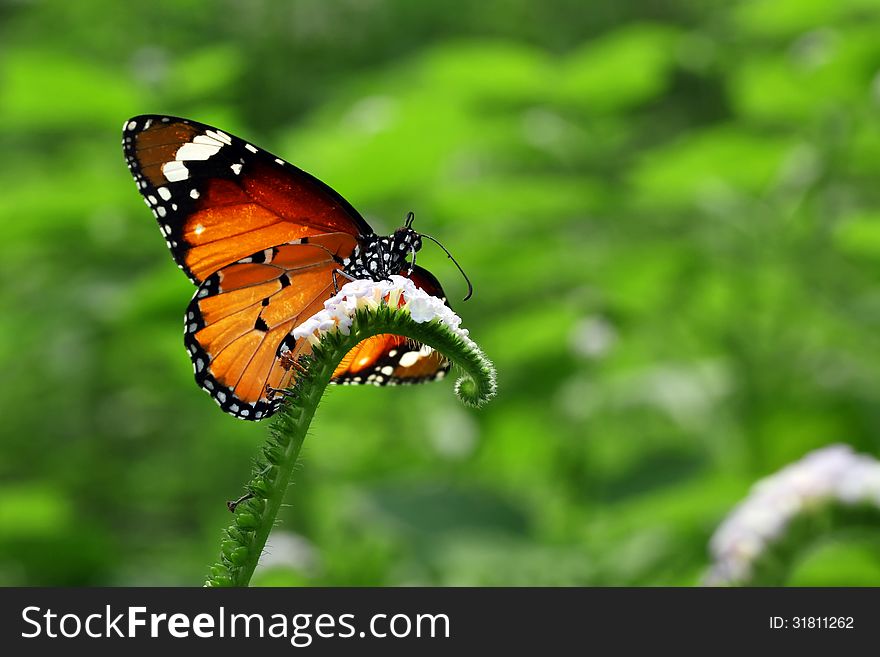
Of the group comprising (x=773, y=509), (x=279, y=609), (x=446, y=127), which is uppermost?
(x=446, y=127)

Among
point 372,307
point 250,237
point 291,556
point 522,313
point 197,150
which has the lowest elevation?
point 372,307

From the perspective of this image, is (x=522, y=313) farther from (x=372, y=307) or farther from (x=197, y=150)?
(x=372, y=307)

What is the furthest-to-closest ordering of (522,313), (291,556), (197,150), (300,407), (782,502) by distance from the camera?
(522,313) → (291,556) → (197,150) → (782,502) → (300,407)

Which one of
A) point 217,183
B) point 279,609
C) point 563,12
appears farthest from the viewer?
point 563,12

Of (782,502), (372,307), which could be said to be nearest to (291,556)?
(782,502)

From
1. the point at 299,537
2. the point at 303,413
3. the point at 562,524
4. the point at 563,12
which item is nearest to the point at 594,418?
the point at 562,524

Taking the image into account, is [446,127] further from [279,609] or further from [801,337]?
[279,609]
